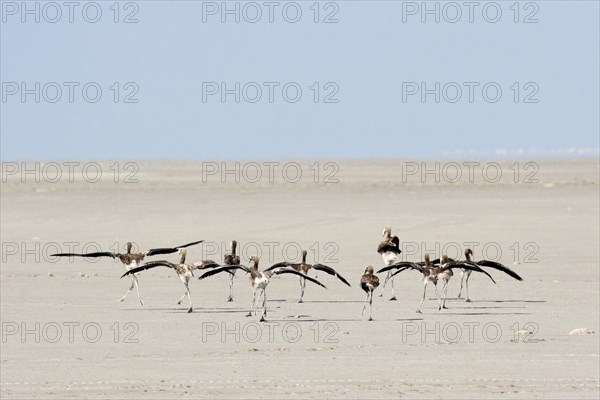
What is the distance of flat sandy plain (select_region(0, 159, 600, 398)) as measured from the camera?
1494 cm

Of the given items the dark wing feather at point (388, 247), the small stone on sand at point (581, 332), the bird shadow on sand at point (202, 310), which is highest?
the dark wing feather at point (388, 247)

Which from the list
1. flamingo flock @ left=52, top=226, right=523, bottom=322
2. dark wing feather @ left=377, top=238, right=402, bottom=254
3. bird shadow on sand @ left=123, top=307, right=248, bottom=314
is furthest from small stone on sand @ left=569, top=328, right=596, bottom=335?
dark wing feather @ left=377, top=238, right=402, bottom=254

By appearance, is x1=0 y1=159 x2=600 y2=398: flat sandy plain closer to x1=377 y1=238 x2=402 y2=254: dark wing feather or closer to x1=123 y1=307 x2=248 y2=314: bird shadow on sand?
x1=123 y1=307 x2=248 y2=314: bird shadow on sand

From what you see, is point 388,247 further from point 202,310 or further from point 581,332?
point 581,332

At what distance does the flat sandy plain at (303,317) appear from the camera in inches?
588

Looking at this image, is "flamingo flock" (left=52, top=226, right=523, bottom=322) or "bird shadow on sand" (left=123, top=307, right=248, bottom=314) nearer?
"flamingo flock" (left=52, top=226, right=523, bottom=322)

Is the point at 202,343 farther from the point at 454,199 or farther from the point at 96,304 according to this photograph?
the point at 454,199

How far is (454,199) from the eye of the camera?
163 feet

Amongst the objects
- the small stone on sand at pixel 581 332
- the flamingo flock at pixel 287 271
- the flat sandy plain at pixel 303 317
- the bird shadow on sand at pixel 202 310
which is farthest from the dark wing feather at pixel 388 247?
the small stone on sand at pixel 581 332

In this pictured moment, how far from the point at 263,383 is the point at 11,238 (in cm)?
2175

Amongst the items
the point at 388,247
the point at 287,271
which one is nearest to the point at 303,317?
the point at 287,271

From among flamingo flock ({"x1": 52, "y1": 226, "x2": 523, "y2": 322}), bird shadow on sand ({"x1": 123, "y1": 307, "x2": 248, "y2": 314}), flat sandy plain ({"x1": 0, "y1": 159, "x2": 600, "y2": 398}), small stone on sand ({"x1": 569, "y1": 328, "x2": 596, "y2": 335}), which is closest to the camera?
flat sandy plain ({"x1": 0, "y1": 159, "x2": 600, "y2": 398})

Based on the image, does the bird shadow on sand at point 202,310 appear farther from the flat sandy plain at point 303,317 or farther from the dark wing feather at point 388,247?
the dark wing feather at point 388,247

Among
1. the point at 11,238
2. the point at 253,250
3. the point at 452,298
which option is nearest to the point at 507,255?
the point at 253,250
